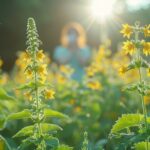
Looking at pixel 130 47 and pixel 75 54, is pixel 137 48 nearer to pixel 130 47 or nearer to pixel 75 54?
pixel 130 47

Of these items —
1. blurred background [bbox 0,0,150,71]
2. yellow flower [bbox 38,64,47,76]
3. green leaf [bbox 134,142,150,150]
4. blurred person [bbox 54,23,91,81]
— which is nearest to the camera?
green leaf [bbox 134,142,150,150]

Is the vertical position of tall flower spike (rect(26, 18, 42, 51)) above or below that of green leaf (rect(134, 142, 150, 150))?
above

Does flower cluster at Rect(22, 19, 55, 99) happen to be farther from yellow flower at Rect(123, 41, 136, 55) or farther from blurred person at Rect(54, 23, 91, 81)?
blurred person at Rect(54, 23, 91, 81)

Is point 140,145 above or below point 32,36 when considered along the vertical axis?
below

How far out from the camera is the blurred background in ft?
85.0

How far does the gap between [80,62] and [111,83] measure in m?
4.09

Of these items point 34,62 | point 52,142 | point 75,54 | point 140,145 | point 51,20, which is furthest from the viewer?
point 51,20

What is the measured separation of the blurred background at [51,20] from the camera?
25.9m

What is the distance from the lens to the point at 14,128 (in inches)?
217

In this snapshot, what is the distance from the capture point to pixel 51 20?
1075 inches

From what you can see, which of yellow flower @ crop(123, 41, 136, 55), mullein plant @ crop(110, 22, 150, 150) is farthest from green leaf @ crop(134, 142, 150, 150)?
yellow flower @ crop(123, 41, 136, 55)

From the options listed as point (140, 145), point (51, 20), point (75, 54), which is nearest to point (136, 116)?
point (140, 145)

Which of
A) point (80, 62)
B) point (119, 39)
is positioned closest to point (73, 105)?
point (80, 62)

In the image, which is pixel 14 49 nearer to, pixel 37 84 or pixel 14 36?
pixel 14 36
